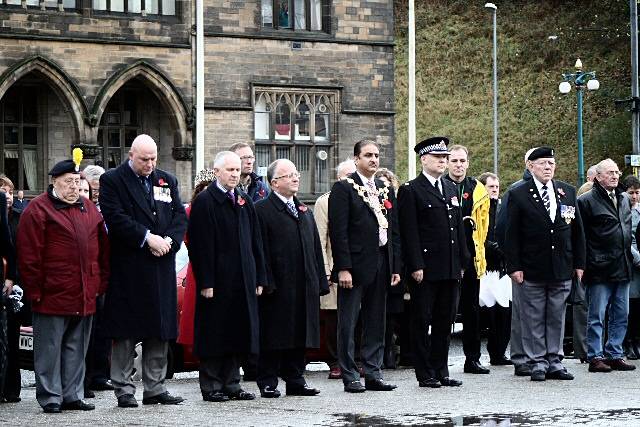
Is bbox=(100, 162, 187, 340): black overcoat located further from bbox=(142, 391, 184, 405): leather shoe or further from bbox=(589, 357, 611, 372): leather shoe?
bbox=(589, 357, 611, 372): leather shoe

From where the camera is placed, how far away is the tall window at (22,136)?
3575cm

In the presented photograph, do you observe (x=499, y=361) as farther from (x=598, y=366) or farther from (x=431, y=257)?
(x=431, y=257)

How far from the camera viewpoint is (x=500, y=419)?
35.9 ft

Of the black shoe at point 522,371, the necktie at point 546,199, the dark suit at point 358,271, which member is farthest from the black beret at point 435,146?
the black shoe at point 522,371

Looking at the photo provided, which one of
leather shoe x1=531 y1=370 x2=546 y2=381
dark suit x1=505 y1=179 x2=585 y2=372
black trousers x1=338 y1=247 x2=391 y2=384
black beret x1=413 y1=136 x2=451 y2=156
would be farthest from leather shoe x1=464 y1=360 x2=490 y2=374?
black beret x1=413 y1=136 x2=451 y2=156

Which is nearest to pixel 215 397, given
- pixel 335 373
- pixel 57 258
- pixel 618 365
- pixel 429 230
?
pixel 57 258

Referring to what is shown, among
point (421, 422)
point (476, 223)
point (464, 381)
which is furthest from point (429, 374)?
point (421, 422)

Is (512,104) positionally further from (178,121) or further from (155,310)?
(155,310)

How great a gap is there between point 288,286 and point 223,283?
74cm

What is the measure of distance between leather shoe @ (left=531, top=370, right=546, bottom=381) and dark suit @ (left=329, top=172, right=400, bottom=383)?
5.02 feet

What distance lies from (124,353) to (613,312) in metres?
5.93

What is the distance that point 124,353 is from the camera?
12.6 meters

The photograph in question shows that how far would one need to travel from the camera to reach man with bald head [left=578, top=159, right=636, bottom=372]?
→ 16062mm

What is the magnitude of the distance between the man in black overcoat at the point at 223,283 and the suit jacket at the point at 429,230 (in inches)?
67.8
